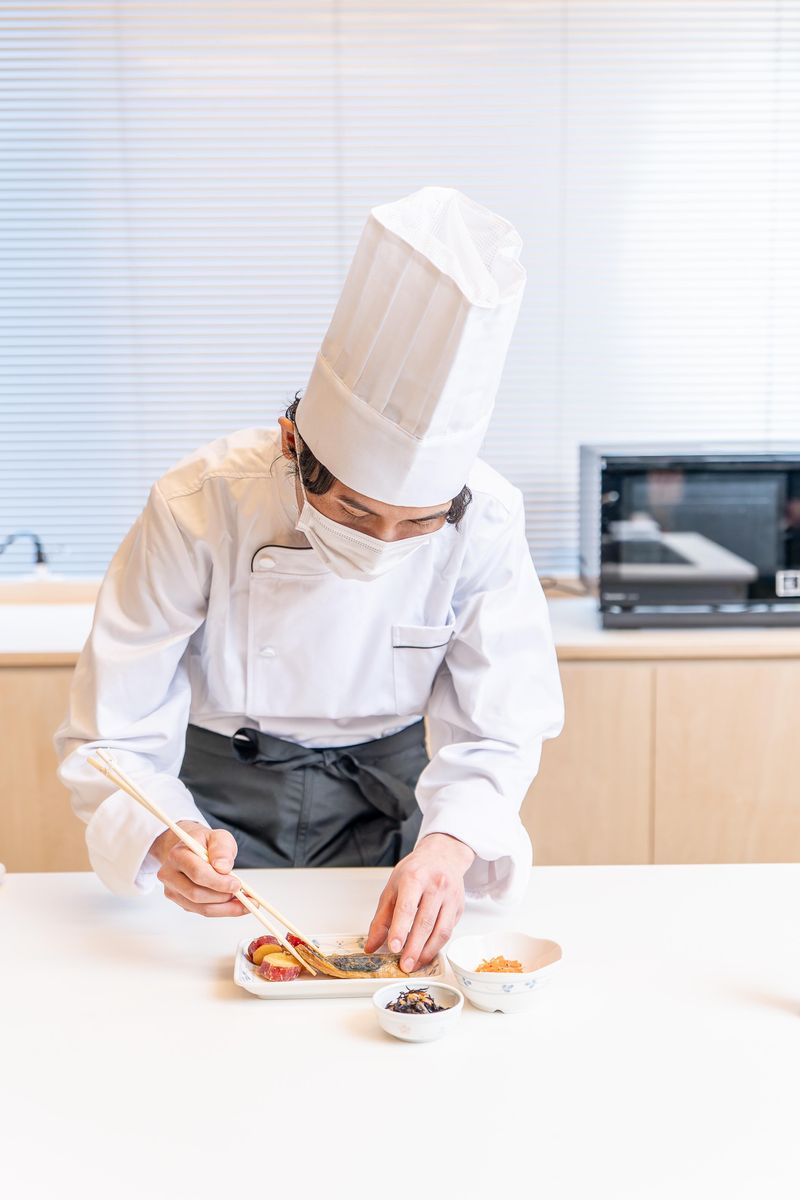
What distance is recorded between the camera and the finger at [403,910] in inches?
44.4

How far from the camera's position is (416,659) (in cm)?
148

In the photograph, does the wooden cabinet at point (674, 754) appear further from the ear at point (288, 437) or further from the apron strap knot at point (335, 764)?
the ear at point (288, 437)

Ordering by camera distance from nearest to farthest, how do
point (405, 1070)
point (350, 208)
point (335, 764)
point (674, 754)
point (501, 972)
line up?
point (405, 1070) → point (501, 972) → point (335, 764) → point (674, 754) → point (350, 208)

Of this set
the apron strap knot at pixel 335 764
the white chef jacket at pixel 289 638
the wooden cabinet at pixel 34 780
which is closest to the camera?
the white chef jacket at pixel 289 638

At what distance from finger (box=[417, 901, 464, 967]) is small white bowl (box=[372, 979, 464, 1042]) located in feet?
0.30

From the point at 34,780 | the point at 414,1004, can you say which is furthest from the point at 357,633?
the point at 34,780

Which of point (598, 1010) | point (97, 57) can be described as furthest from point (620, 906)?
point (97, 57)

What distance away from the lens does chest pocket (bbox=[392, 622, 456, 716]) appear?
146cm

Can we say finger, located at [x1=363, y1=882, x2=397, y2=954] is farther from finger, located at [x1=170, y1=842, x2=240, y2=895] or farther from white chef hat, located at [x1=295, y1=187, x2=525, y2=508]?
white chef hat, located at [x1=295, y1=187, x2=525, y2=508]

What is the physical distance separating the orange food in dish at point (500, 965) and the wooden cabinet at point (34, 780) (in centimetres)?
139

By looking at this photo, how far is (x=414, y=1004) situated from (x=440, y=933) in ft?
0.46

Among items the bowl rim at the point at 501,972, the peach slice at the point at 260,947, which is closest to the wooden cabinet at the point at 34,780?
the peach slice at the point at 260,947

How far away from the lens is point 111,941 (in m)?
1.22

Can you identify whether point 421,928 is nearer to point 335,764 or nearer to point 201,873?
point 201,873
